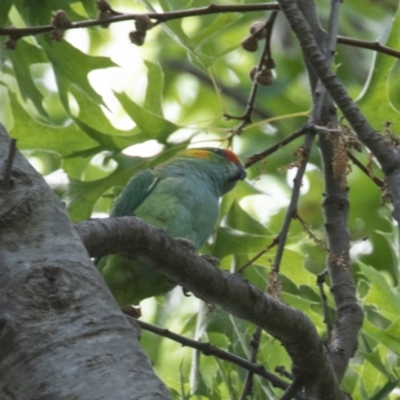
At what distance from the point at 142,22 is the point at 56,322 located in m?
1.54

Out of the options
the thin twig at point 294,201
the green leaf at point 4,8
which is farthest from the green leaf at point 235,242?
the green leaf at point 4,8

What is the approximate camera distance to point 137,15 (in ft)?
9.30

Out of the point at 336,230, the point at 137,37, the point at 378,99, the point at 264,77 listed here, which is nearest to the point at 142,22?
the point at 137,37

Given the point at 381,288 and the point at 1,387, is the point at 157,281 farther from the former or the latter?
the point at 1,387

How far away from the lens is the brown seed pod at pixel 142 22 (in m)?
2.81

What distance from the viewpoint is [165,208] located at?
10.9 ft

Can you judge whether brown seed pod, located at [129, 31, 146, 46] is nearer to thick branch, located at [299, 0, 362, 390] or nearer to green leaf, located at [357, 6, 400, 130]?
thick branch, located at [299, 0, 362, 390]

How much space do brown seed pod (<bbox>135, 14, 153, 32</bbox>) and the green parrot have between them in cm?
78

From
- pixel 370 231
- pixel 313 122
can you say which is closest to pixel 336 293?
pixel 313 122

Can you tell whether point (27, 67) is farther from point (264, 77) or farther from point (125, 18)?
point (264, 77)

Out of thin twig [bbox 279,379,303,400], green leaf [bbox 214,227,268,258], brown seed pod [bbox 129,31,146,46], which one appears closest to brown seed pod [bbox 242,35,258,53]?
brown seed pod [bbox 129,31,146,46]

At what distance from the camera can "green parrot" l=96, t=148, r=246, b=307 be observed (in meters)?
3.16

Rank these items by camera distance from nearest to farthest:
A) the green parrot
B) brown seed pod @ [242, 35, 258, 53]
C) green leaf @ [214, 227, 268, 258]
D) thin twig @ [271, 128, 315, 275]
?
thin twig @ [271, 128, 315, 275], the green parrot, brown seed pod @ [242, 35, 258, 53], green leaf @ [214, 227, 268, 258]

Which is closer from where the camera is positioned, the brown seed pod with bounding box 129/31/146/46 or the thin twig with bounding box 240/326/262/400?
the thin twig with bounding box 240/326/262/400
